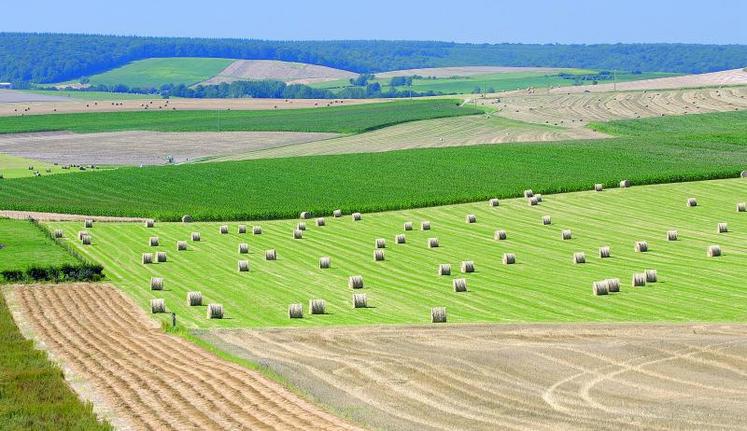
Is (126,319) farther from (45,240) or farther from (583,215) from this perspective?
(583,215)

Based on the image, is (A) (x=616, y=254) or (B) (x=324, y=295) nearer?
(B) (x=324, y=295)

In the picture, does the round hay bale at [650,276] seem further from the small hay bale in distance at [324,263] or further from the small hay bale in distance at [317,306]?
the small hay bale in distance at [324,263]

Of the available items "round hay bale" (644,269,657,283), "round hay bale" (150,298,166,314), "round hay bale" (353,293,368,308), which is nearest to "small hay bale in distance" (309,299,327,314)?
"round hay bale" (353,293,368,308)

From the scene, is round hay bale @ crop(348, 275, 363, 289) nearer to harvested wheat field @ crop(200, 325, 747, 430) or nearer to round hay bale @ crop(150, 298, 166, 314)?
round hay bale @ crop(150, 298, 166, 314)

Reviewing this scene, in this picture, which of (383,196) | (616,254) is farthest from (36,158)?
(616,254)

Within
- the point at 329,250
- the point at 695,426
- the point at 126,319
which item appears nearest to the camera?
the point at 695,426

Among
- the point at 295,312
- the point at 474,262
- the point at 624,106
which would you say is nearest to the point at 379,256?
the point at 474,262
